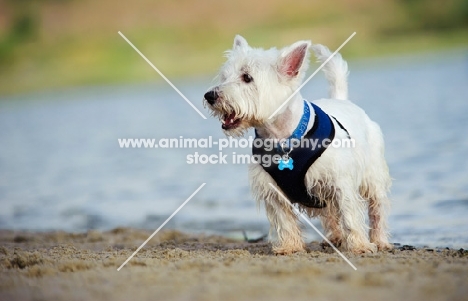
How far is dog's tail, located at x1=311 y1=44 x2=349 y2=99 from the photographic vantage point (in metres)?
6.89

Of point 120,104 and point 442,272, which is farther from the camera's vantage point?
point 120,104

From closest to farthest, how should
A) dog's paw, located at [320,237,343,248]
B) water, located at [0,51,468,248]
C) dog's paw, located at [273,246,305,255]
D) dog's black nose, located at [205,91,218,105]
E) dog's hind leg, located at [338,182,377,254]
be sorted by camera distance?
dog's black nose, located at [205,91,218,105], dog's hind leg, located at [338,182,377,254], dog's paw, located at [273,246,305,255], dog's paw, located at [320,237,343,248], water, located at [0,51,468,248]

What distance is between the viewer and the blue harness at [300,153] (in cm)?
583

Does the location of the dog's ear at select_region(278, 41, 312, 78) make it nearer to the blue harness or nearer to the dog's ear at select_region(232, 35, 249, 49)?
the blue harness

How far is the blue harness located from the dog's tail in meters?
0.98

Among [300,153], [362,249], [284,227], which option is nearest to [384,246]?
[362,249]

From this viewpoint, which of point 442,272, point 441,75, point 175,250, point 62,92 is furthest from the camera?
point 62,92

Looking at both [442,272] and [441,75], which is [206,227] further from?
[441,75]

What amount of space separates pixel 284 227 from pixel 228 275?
1.46 m

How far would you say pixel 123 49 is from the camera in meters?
29.8

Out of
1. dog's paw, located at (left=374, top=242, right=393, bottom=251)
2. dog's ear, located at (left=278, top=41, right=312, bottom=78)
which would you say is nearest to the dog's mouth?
dog's ear, located at (left=278, top=41, right=312, bottom=78)

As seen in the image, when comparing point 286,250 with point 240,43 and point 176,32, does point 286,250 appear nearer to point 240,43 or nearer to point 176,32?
point 240,43

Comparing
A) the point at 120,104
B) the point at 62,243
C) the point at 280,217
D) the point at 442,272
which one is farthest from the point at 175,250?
the point at 120,104

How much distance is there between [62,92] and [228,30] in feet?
22.6
